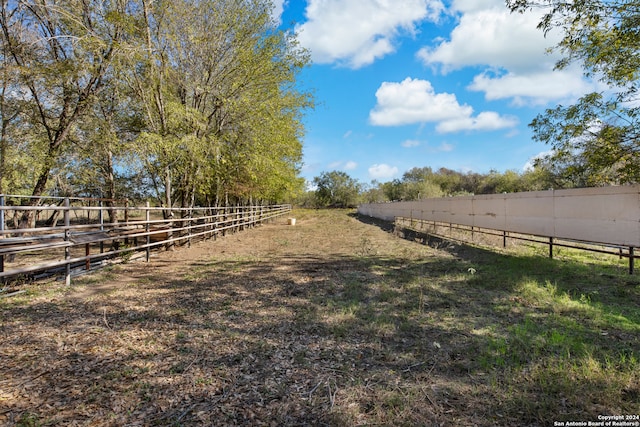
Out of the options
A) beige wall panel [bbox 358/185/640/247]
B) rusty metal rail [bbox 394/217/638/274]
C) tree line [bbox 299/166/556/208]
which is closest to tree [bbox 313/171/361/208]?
tree line [bbox 299/166/556/208]

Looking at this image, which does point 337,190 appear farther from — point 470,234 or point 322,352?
point 322,352

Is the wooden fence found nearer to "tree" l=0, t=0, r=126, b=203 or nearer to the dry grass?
the dry grass

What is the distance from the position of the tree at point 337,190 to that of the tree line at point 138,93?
5662 centimetres

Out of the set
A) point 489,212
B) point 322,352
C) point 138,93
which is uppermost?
point 138,93

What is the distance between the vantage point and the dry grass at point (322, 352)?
2.39m

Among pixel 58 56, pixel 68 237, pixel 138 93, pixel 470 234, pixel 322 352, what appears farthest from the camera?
pixel 470 234

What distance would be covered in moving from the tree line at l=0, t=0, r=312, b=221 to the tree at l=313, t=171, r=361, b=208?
56619mm

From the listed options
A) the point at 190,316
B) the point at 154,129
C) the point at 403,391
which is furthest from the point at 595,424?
the point at 154,129

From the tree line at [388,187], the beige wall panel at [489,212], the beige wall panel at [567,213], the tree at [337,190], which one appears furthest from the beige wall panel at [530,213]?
the tree at [337,190]

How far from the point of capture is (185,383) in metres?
2.76

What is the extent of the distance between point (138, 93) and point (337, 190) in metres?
62.6

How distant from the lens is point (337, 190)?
72.8m

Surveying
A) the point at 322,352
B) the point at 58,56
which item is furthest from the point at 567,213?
the point at 58,56

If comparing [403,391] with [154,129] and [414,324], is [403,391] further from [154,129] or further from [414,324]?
[154,129]
